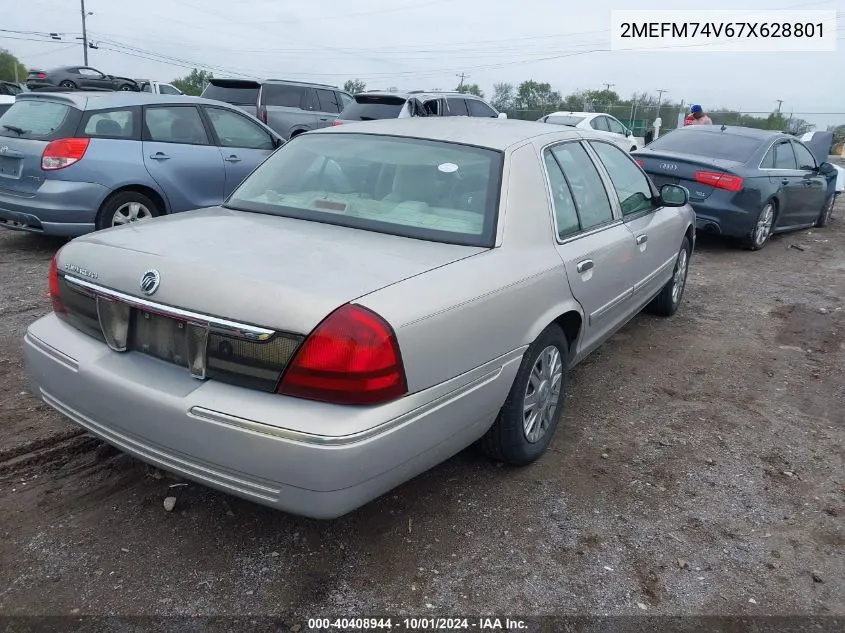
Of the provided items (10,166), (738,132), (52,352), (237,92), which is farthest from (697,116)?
(52,352)

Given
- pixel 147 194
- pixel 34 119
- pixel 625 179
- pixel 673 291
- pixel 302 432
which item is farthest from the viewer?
pixel 147 194

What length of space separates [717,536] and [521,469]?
886mm

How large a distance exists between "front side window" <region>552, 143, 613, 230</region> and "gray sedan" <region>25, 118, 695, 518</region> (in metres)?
0.03

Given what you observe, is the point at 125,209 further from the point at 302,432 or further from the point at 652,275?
the point at 302,432

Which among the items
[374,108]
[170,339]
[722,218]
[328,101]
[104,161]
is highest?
[328,101]

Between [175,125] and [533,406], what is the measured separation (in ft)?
17.9

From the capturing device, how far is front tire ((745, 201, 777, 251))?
881 cm

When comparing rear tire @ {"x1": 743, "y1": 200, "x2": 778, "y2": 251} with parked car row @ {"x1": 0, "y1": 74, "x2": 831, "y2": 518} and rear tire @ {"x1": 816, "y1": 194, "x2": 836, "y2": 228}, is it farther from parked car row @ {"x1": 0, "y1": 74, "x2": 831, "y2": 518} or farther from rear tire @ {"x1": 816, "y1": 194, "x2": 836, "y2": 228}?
parked car row @ {"x1": 0, "y1": 74, "x2": 831, "y2": 518}

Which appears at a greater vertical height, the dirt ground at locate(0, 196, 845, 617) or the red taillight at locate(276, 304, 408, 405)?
the red taillight at locate(276, 304, 408, 405)

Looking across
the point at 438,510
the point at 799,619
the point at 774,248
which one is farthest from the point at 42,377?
the point at 774,248

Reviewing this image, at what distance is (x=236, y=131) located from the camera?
7699 mm

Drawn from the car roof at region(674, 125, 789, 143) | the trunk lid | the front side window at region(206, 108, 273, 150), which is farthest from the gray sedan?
the car roof at region(674, 125, 789, 143)

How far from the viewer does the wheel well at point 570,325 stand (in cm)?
344

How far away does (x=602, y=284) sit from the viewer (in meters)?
3.79
